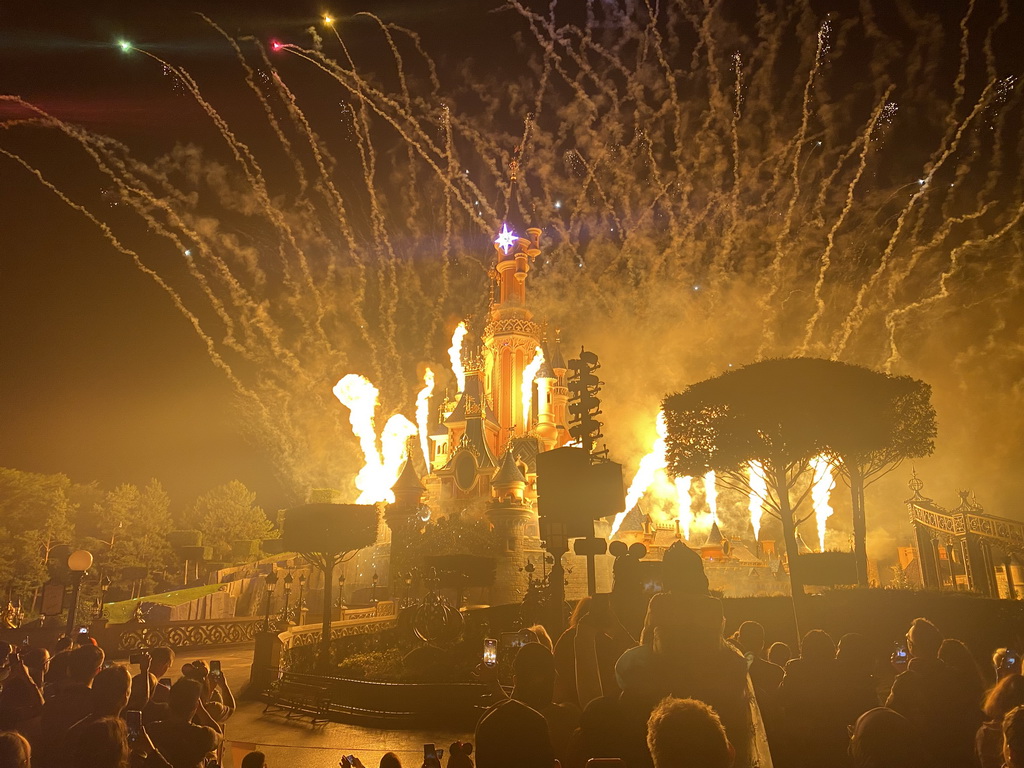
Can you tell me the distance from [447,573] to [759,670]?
63.1 ft

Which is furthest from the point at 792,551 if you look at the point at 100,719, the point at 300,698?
the point at 100,719

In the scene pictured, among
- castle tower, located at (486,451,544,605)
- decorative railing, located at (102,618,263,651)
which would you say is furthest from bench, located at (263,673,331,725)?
castle tower, located at (486,451,544,605)

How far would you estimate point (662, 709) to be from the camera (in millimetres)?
3115

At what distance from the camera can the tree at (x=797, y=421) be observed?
26516 millimetres

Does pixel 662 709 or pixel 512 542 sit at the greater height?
pixel 512 542

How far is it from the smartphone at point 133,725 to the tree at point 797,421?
23.9m

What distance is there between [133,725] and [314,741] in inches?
337

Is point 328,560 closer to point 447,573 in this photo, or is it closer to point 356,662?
point 356,662

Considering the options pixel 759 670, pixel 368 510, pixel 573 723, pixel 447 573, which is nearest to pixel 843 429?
pixel 447 573

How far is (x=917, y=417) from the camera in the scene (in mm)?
28406

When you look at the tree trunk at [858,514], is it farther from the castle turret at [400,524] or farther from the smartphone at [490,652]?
the castle turret at [400,524]

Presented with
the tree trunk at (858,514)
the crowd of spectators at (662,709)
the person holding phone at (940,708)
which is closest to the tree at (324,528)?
the crowd of spectators at (662,709)

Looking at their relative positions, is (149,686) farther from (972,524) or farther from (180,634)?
(972,524)

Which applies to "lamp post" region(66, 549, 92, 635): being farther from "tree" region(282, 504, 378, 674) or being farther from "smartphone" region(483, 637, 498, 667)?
"smartphone" region(483, 637, 498, 667)
